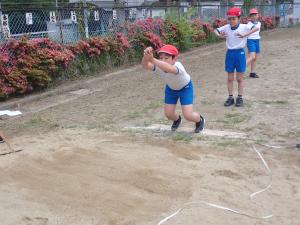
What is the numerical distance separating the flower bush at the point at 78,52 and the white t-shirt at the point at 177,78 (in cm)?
409

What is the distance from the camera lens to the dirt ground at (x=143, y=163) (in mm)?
3713

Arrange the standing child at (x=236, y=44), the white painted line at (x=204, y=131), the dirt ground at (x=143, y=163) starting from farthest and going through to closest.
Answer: the standing child at (x=236, y=44) < the white painted line at (x=204, y=131) < the dirt ground at (x=143, y=163)

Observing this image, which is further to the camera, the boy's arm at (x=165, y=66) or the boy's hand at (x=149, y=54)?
the boy's arm at (x=165, y=66)

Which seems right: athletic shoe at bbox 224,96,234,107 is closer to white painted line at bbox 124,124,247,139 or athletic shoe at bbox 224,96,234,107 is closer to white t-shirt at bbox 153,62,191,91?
white painted line at bbox 124,124,247,139

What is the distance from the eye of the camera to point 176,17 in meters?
16.0

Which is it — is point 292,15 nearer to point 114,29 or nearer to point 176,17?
point 176,17

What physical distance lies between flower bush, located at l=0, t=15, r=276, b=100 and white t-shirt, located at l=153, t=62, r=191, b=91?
4086mm

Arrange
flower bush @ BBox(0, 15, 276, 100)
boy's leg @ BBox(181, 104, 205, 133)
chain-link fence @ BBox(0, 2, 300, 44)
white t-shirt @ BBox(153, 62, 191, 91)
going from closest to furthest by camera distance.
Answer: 1. white t-shirt @ BBox(153, 62, 191, 91)
2. boy's leg @ BBox(181, 104, 205, 133)
3. flower bush @ BBox(0, 15, 276, 100)
4. chain-link fence @ BBox(0, 2, 300, 44)

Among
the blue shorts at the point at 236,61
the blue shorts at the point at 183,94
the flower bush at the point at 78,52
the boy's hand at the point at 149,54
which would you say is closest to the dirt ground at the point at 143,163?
the blue shorts at the point at 183,94

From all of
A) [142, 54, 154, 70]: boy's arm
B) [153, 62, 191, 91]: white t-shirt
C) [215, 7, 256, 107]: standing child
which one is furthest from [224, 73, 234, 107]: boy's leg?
[142, 54, 154, 70]: boy's arm

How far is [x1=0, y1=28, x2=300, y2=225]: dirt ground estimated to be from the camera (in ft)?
12.2

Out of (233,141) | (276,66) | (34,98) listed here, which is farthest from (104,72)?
(233,141)

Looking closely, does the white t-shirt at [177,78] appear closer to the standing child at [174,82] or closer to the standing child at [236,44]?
the standing child at [174,82]

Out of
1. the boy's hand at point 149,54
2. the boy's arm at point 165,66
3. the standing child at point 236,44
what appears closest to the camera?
the boy's hand at point 149,54
